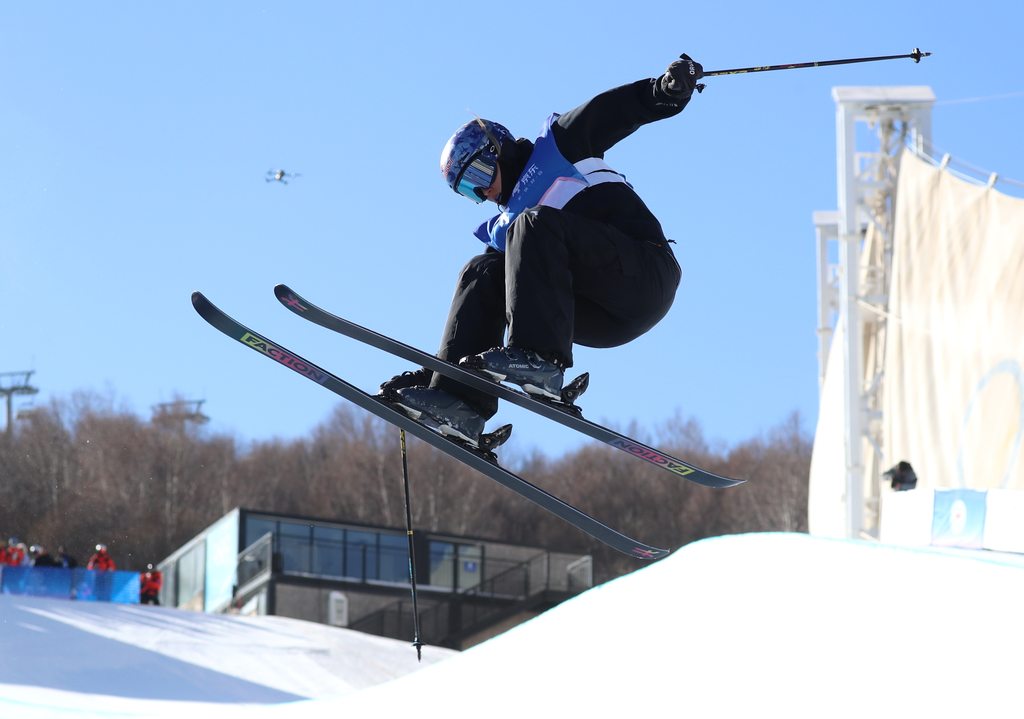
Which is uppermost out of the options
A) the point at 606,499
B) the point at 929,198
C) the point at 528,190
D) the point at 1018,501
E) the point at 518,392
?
the point at 929,198

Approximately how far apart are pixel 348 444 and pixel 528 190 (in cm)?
5832

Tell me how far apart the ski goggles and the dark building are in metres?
19.7

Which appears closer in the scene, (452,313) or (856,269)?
(452,313)

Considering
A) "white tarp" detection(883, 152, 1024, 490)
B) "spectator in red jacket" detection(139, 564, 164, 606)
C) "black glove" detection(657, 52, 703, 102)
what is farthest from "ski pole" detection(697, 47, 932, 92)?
→ "spectator in red jacket" detection(139, 564, 164, 606)

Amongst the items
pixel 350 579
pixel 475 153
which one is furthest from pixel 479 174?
pixel 350 579

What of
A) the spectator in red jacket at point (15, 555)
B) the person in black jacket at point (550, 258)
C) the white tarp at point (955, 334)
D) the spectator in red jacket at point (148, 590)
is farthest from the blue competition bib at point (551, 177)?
the spectator in red jacket at point (15, 555)

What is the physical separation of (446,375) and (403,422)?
0.22 meters

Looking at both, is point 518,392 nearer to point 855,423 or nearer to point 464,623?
point 855,423

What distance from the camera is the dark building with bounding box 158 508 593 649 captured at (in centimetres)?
2423

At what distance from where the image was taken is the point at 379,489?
194 feet

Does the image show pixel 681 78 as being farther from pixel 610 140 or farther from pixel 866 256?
pixel 866 256

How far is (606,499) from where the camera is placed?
60.8 m

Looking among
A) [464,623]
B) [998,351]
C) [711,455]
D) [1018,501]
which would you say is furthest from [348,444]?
[1018,501]

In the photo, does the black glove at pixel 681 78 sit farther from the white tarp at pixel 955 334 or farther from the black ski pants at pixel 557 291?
the white tarp at pixel 955 334
